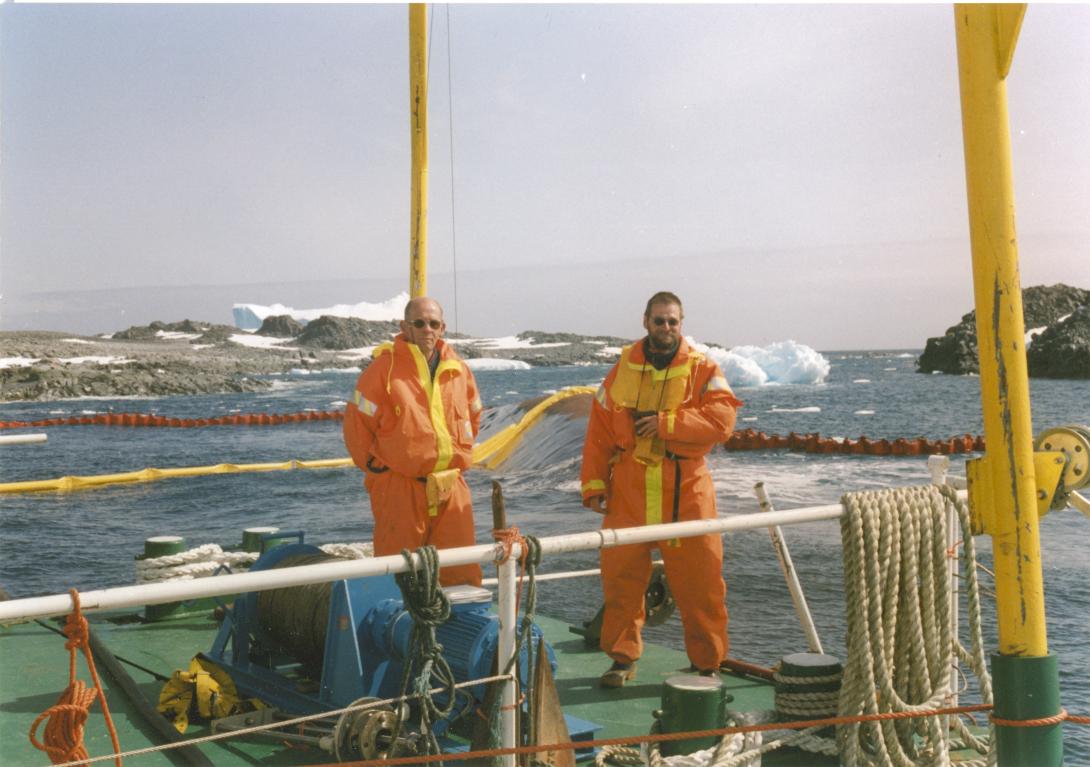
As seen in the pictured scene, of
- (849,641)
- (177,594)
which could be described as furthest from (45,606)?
(849,641)

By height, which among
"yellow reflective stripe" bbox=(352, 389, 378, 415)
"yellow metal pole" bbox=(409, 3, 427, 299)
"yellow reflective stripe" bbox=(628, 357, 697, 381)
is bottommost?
"yellow reflective stripe" bbox=(352, 389, 378, 415)

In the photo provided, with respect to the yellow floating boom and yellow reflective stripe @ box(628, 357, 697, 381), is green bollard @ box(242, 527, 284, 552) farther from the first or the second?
the yellow floating boom

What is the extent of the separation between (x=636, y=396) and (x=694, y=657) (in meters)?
1.28

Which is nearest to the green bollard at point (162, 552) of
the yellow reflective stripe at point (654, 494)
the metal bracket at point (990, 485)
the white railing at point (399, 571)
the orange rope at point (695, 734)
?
the yellow reflective stripe at point (654, 494)

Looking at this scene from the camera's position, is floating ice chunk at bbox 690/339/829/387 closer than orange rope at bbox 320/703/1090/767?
No

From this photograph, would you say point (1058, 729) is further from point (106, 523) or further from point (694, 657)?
point (106, 523)

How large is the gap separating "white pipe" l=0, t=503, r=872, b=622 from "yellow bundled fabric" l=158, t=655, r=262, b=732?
5.87 feet

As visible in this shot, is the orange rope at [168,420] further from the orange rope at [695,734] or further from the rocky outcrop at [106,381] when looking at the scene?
the orange rope at [695,734]

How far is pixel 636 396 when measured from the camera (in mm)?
4984

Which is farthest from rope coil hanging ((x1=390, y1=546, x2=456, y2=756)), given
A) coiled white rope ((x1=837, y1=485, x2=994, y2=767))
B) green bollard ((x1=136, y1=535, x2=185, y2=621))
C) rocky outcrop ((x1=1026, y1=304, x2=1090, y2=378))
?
rocky outcrop ((x1=1026, y1=304, x2=1090, y2=378))

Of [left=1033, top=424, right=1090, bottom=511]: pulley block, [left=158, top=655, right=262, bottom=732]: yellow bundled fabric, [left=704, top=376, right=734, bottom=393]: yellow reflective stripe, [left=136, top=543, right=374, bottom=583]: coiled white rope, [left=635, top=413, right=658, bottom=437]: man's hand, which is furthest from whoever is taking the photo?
[left=136, top=543, right=374, bottom=583]: coiled white rope

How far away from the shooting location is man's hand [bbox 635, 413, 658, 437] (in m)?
4.80

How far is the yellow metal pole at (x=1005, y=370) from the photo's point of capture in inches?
120

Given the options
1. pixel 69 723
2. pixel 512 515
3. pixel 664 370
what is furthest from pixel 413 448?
pixel 512 515
